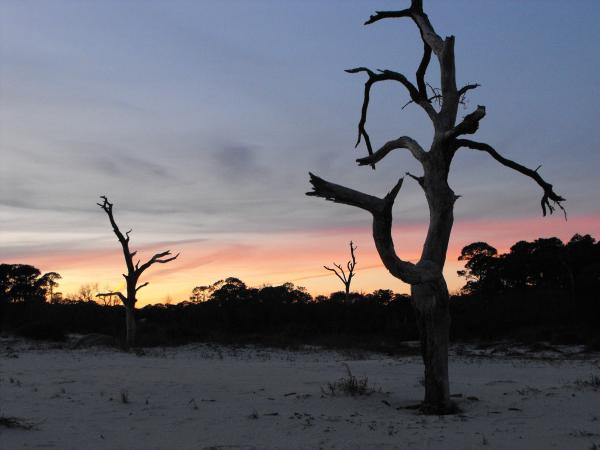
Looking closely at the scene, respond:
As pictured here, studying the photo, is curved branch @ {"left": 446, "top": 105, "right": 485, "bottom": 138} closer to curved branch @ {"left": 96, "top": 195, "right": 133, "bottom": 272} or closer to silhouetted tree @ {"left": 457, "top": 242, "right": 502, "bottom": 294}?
curved branch @ {"left": 96, "top": 195, "right": 133, "bottom": 272}

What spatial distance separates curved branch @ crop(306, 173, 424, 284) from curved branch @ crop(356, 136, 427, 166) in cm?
124

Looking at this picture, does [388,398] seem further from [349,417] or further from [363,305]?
[363,305]

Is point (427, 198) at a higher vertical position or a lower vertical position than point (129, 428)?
higher

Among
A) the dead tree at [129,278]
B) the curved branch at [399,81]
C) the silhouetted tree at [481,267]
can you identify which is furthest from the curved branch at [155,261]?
the silhouetted tree at [481,267]

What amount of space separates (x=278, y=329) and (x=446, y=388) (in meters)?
27.1

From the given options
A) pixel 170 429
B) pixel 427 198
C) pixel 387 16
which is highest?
pixel 387 16

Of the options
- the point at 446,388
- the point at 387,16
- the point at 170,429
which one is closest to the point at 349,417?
the point at 446,388

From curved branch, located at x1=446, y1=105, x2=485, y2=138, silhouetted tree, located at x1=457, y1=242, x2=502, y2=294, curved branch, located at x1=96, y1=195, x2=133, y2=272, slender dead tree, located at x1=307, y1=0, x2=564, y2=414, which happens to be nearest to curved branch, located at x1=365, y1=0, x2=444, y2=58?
slender dead tree, located at x1=307, y1=0, x2=564, y2=414

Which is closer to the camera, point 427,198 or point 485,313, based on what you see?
point 427,198

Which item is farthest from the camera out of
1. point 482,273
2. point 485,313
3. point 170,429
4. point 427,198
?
point 482,273

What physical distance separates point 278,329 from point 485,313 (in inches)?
470

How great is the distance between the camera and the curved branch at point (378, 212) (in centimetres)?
803

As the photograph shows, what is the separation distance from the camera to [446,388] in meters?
8.44

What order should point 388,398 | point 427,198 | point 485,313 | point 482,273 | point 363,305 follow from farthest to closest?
point 482,273 < point 363,305 < point 485,313 < point 388,398 < point 427,198
